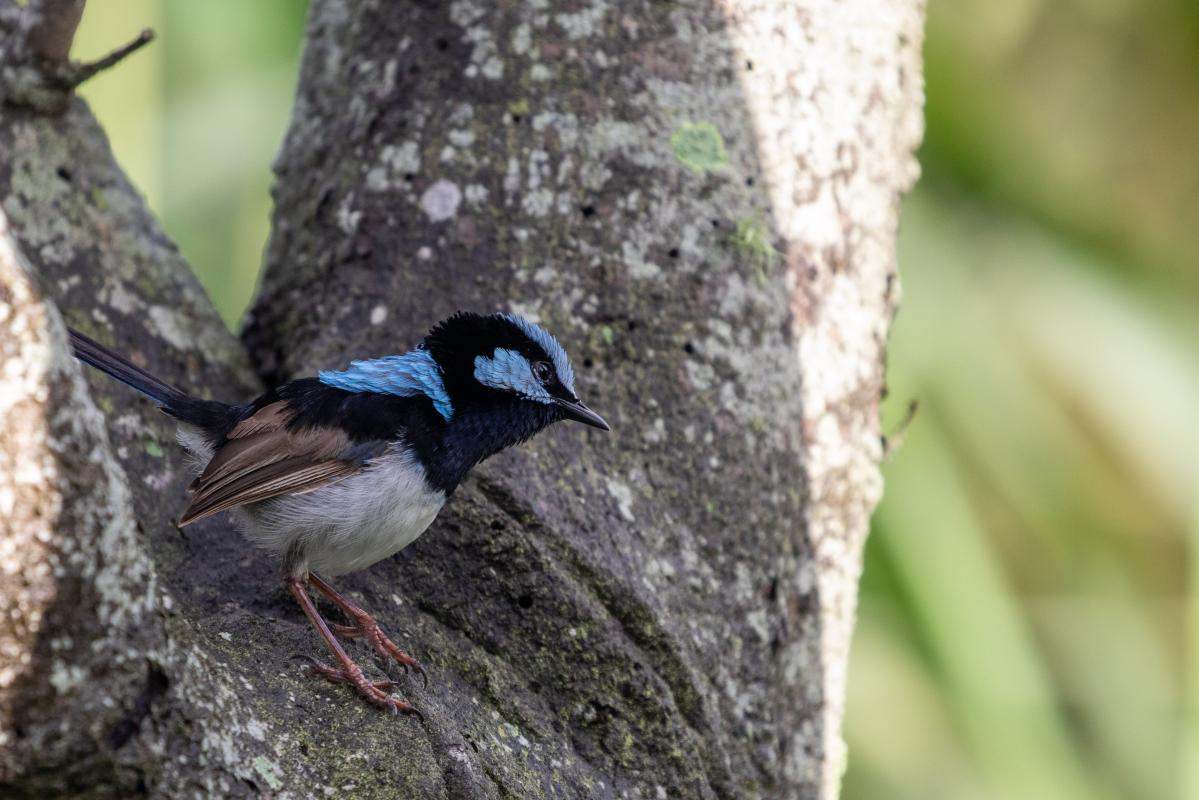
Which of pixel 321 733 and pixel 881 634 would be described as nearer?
pixel 321 733

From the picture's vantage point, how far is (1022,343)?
20.6ft

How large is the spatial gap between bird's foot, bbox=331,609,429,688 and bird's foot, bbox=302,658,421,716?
0.15 metres

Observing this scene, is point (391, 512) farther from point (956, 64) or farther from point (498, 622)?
point (956, 64)

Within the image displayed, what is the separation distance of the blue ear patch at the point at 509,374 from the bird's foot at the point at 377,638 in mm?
721

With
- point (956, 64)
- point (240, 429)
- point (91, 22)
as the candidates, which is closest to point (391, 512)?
A: point (240, 429)

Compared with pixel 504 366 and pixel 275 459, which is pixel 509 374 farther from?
pixel 275 459

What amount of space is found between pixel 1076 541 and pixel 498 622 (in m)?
4.08

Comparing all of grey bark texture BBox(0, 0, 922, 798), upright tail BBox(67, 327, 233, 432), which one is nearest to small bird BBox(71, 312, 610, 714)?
upright tail BBox(67, 327, 233, 432)

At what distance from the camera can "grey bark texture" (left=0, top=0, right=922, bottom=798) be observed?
10.3 feet

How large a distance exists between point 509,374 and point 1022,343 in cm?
364

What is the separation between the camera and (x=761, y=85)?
3.82 metres

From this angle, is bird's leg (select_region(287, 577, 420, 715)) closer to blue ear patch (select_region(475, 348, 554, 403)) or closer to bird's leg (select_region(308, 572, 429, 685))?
bird's leg (select_region(308, 572, 429, 685))

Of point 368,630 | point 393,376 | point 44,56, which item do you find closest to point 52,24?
point 44,56

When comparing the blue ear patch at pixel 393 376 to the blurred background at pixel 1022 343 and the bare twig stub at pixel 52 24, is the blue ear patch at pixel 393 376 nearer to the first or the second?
the bare twig stub at pixel 52 24
